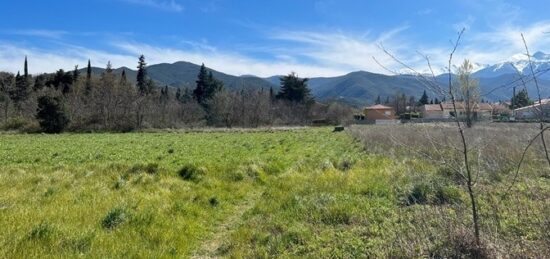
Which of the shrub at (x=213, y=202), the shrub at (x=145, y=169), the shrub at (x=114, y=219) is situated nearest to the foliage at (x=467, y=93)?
the shrub at (x=114, y=219)

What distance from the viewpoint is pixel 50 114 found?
4981 centimetres

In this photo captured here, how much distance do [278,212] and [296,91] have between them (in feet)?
263

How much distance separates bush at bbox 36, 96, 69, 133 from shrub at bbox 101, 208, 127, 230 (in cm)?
4894

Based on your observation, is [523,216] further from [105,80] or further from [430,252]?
[105,80]

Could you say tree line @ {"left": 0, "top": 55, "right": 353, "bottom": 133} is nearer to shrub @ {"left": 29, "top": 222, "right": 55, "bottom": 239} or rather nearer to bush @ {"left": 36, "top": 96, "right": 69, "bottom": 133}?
bush @ {"left": 36, "top": 96, "right": 69, "bottom": 133}

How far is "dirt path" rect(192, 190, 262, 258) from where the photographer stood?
590 centimetres

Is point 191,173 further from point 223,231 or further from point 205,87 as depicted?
point 205,87

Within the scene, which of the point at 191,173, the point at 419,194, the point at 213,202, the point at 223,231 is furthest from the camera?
the point at 191,173

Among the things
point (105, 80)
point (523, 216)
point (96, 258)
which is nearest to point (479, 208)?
point (523, 216)

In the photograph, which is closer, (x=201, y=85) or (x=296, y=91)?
(x=201, y=85)

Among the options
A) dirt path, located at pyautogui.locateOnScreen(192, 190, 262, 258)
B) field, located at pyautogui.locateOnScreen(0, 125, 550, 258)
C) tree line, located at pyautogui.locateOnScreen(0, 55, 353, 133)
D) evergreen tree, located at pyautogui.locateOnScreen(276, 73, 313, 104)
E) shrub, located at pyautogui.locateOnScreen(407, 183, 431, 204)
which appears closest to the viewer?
field, located at pyautogui.locateOnScreen(0, 125, 550, 258)

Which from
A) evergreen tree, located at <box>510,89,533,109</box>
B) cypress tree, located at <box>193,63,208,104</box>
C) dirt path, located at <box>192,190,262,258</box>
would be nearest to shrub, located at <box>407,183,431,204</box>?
dirt path, located at <box>192,190,262,258</box>

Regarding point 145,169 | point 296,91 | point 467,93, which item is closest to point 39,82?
point 296,91

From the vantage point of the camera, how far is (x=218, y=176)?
1198cm
